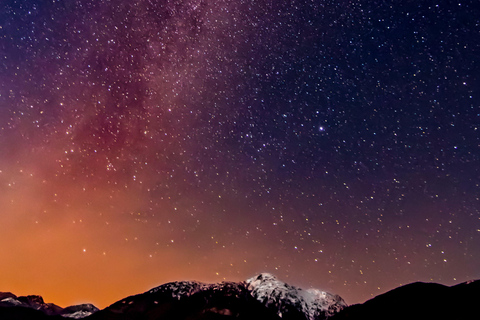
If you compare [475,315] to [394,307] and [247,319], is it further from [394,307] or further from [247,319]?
[247,319]

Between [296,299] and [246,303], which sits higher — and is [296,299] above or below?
above

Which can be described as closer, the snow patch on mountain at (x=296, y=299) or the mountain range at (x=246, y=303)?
the mountain range at (x=246, y=303)

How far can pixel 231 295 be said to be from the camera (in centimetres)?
907

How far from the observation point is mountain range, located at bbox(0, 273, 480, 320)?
19.7 ft

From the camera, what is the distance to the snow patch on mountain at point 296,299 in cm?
849

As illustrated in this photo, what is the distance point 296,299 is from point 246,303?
166cm

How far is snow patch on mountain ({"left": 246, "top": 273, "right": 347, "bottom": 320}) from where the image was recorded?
27.9ft

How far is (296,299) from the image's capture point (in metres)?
8.94

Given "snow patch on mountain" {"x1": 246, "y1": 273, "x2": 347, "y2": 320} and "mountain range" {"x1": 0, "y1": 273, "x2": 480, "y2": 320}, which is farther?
"snow patch on mountain" {"x1": 246, "y1": 273, "x2": 347, "y2": 320}

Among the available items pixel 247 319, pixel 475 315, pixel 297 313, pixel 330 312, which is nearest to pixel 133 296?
pixel 247 319

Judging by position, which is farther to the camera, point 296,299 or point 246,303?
point 296,299

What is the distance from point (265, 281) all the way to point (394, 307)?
17.3ft

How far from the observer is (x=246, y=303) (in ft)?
28.5

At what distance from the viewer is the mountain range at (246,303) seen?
5997 mm
